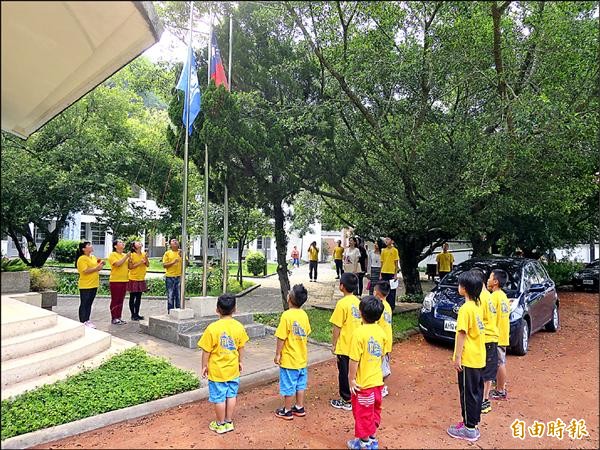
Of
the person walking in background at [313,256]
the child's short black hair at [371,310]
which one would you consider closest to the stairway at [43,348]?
the child's short black hair at [371,310]

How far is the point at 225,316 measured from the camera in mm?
4332

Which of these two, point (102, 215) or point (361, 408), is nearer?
point (361, 408)

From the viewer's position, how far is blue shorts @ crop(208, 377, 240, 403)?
4.18 metres

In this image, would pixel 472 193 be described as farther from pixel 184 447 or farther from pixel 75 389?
pixel 75 389

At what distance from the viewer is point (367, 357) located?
3.84 metres

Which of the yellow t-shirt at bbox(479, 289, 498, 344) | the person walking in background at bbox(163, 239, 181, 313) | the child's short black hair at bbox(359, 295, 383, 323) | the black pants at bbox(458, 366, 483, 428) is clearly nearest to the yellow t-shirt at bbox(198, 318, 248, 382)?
the child's short black hair at bbox(359, 295, 383, 323)

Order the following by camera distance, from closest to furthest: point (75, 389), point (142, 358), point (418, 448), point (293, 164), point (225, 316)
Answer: point (418, 448) < point (225, 316) < point (75, 389) < point (142, 358) < point (293, 164)

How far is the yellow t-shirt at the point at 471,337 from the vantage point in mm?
4199

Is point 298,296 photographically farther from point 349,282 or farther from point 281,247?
point 281,247

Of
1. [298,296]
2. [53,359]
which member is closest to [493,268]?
[298,296]

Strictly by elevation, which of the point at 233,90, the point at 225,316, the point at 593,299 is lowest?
the point at 593,299

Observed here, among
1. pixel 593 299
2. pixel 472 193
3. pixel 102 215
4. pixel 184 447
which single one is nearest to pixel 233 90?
pixel 472 193

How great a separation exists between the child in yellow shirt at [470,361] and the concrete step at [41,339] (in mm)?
4879

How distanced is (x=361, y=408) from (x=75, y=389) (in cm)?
316
